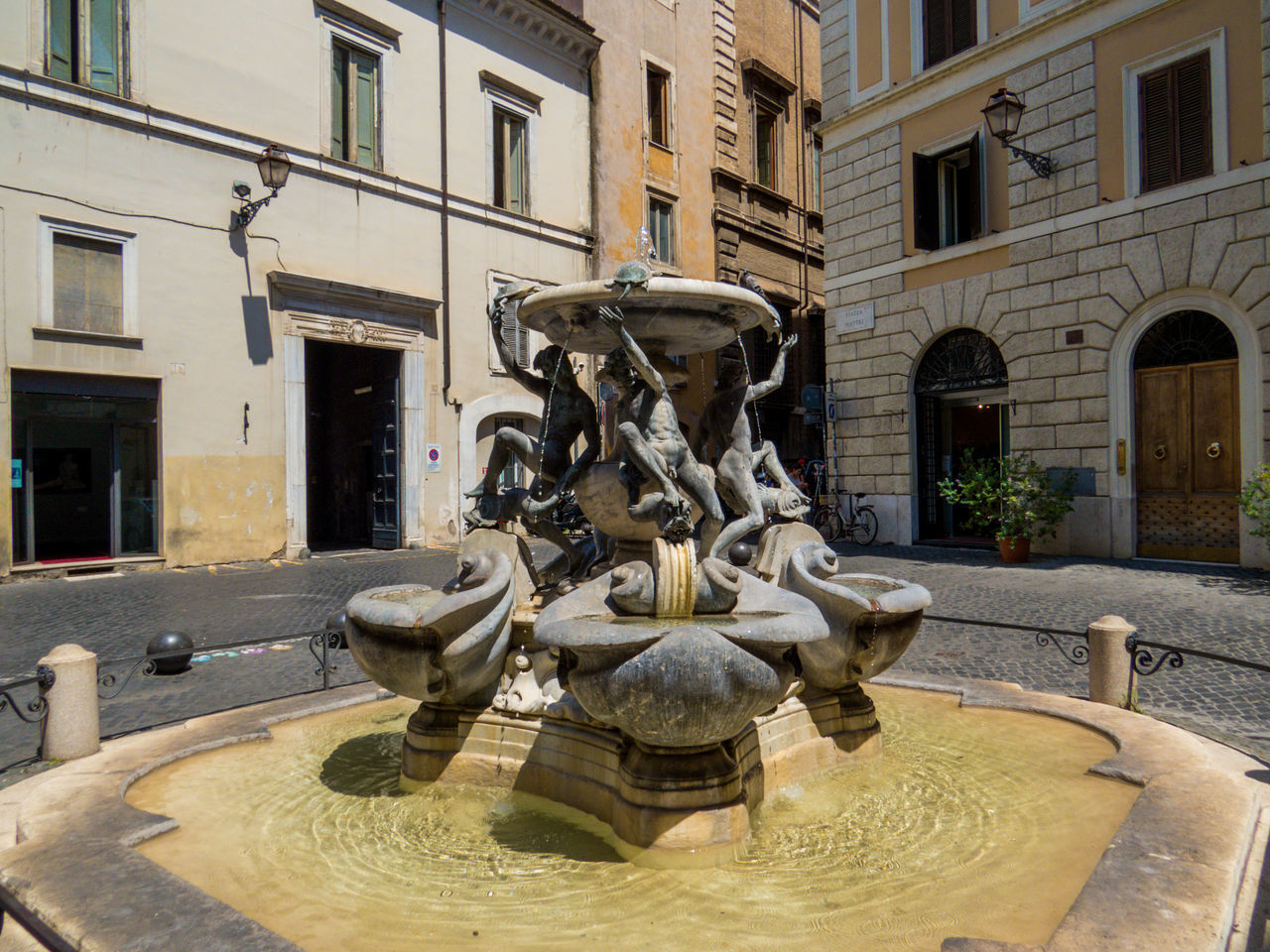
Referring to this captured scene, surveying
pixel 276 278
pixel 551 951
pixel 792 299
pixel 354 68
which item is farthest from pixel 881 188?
pixel 551 951

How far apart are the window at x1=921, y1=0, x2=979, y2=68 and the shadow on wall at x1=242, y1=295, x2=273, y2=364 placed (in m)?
12.9

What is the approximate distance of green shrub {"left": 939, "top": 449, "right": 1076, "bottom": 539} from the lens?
12742 millimetres

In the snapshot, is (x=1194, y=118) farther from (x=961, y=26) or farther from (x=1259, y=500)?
(x=1259, y=500)

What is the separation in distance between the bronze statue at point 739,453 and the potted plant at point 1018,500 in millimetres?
9079

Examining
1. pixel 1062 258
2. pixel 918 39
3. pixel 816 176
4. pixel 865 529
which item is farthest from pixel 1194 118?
pixel 816 176

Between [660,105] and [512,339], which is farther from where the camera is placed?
[660,105]

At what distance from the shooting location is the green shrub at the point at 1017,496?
1274 cm

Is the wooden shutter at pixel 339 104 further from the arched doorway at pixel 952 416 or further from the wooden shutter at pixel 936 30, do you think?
the arched doorway at pixel 952 416

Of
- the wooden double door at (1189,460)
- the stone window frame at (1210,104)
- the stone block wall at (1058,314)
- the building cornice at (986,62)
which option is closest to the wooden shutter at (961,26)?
the building cornice at (986,62)

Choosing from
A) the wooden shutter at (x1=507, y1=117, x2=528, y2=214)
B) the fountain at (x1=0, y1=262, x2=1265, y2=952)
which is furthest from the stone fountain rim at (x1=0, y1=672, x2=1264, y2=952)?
the wooden shutter at (x1=507, y1=117, x2=528, y2=214)

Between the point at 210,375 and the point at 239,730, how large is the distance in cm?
1069

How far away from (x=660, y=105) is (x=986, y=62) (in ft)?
31.2

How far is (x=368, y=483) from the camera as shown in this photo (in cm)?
1914

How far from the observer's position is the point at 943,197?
15562 mm
